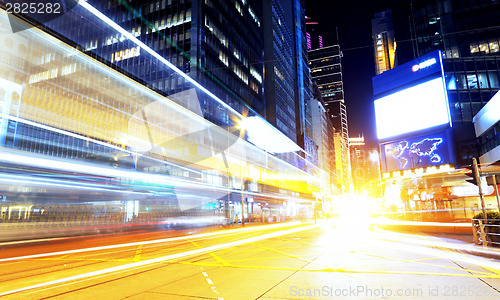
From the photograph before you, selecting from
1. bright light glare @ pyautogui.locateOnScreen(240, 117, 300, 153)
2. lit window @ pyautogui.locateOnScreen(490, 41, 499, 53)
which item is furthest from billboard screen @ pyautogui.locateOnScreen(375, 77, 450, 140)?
bright light glare @ pyautogui.locateOnScreen(240, 117, 300, 153)

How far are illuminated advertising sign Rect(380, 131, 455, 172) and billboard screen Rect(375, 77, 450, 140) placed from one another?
1511 millimetres

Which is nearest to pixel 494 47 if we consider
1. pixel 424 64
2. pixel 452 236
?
pixel 424 64

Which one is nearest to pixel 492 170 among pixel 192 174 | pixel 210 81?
pixel 192 174

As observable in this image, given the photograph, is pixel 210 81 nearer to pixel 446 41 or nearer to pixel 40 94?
pixel 40 94

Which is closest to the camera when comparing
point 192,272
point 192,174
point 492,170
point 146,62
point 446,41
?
point 192,272

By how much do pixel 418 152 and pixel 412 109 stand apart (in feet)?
22.0

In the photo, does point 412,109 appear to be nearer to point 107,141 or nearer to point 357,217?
point 107,141

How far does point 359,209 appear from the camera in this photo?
9806 centimetres

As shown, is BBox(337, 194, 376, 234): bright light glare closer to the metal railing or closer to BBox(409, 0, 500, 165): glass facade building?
the metal railing

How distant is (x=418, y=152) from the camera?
3922 centimetres

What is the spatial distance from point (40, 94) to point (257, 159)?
36384 millimetres

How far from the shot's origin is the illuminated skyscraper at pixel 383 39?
15350 cm

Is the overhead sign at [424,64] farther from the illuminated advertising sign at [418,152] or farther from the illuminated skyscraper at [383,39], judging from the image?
the illuminated skyscraper at [383,39]

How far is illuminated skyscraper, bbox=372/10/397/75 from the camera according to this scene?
15350 centimetres
